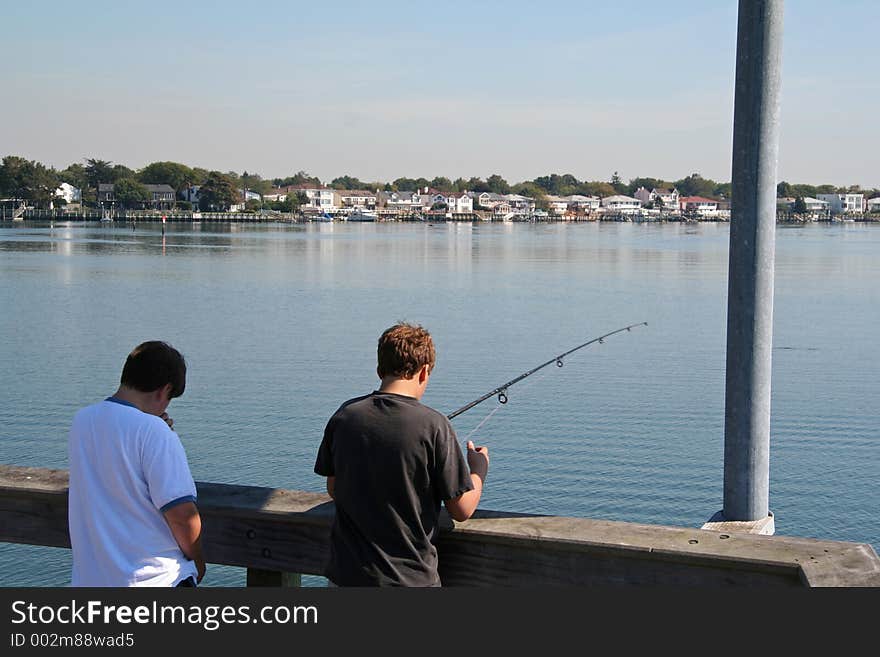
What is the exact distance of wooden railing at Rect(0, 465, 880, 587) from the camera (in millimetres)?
2852

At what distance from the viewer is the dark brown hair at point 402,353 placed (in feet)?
11.0

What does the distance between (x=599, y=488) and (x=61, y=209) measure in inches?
7930

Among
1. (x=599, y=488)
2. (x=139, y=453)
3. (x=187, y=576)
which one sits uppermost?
(x=139, y=453)

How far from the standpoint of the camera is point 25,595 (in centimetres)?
269

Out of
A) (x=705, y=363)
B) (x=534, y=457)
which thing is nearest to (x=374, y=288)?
(x=705, y=363)

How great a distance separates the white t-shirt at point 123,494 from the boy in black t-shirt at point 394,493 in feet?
1.55

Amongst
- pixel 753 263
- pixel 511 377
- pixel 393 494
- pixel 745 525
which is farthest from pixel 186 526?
pixel 511 377

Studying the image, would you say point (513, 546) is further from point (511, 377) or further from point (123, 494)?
point (511, 377)

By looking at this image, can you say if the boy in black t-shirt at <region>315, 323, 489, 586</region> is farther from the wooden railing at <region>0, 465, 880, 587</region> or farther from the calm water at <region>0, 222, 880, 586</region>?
the calm water at <region>0, 222, 880, 586</region>

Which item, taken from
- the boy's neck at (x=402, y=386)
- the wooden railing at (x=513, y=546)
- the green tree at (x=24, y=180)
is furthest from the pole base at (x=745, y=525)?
the green tree at (x=24, y=180)

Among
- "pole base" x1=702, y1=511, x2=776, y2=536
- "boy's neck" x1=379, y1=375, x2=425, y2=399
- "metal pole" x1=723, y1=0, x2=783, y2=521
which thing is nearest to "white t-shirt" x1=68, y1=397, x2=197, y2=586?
"boy's neck" x1=379, y1=375, x2=425, y2=399

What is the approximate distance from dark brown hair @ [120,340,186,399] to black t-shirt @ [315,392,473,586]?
1.92 ft

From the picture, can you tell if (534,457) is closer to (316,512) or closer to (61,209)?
(316,512)

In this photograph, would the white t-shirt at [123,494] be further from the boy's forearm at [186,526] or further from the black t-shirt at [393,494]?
the black t-shirt at [393,494]
